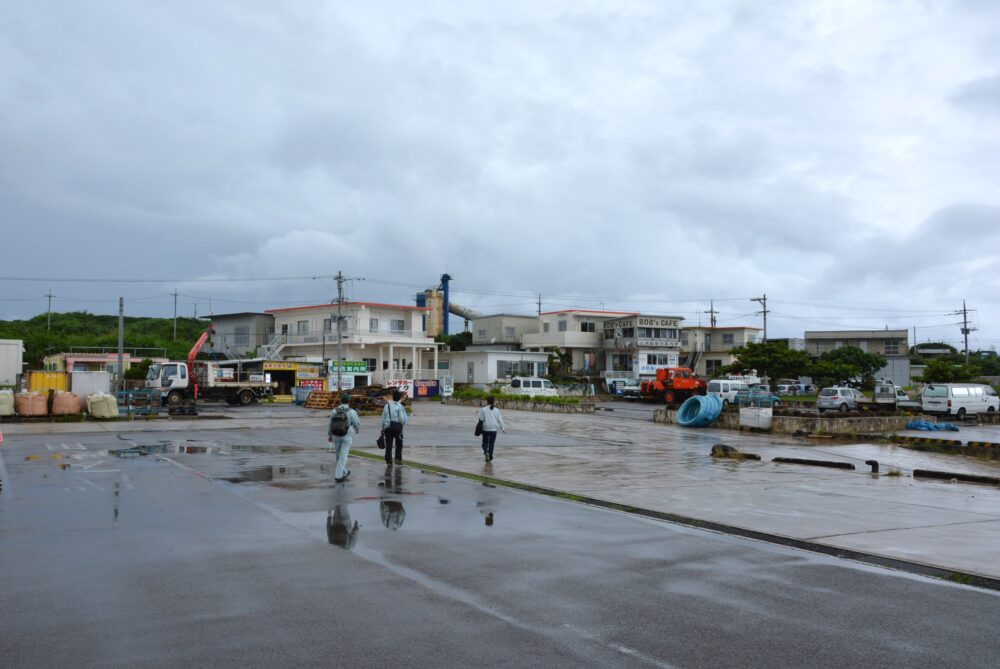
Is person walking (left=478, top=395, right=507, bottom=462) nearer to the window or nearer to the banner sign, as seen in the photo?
the banner sign

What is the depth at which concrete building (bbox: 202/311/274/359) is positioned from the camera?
73.1m

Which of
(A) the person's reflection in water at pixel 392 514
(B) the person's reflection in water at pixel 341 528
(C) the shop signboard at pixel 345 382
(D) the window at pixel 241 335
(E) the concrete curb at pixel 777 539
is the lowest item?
(E) the concrete curb at pixel 777 539

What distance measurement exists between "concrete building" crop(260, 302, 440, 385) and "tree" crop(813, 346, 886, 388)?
33.8 meters

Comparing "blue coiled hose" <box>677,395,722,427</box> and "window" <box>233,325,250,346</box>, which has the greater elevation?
"window" <box>233,325,250,346</box>

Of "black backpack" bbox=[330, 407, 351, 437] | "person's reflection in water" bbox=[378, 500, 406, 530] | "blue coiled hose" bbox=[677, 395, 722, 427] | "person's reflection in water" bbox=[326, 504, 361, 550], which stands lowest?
"person's reflection in water" bbox=[378, 500, 406, 530]

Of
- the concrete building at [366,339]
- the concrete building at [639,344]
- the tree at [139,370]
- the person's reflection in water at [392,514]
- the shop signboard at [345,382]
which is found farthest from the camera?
the concrete building at [639,344]

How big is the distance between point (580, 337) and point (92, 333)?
2268 inches

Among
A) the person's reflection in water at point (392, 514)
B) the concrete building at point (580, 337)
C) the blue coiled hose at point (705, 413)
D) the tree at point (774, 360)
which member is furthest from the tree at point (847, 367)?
the person's reflection in water at point (392, 514)

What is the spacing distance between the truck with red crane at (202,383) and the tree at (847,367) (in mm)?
46417

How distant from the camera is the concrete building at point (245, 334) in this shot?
240 feet

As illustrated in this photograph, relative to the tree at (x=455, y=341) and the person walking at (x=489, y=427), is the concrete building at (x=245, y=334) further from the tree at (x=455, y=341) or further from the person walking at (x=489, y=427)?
the person walking at (x=489, y=427)

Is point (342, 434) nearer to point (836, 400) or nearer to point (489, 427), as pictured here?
point (489, 427)

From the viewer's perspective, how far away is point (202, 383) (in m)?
45.7

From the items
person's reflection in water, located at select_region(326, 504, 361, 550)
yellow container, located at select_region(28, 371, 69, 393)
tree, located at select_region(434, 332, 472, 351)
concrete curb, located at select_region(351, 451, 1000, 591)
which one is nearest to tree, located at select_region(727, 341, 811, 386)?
tree, located at select_region(434, 332, 472, 351)
